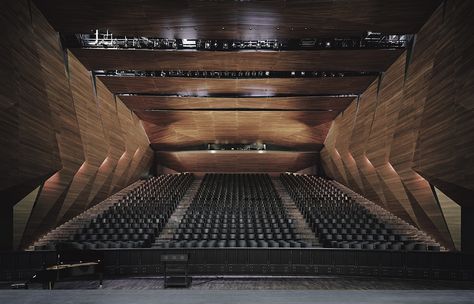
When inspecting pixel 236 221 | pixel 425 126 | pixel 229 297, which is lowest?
pixel 229 297

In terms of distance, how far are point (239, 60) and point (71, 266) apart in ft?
20.8

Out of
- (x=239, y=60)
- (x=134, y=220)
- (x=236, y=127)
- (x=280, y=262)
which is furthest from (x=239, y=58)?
(x=236, y=127)

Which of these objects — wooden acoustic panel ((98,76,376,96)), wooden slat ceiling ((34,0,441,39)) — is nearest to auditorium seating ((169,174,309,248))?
wooden acoustic panel ((98,76,376,96))

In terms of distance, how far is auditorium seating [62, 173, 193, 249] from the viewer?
11.0 metres

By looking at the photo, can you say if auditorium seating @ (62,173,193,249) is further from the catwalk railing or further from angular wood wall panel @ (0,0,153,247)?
angular wood wall panel @ (0,0,153,247)

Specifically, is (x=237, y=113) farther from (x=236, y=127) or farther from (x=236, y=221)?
(x=236, y=221)

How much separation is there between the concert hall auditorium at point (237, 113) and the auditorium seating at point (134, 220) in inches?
3.1

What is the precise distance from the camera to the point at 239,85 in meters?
12.9

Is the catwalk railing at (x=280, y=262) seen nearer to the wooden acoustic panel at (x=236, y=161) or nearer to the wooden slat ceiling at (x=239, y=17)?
the wooden slat ceiling at (x=239, y=17)

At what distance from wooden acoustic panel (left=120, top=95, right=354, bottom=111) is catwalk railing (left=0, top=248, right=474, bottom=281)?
6.08m

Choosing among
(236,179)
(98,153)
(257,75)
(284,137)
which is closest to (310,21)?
(257,75)

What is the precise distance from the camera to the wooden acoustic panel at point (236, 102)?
1443 cm

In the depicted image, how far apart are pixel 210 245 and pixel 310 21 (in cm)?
613

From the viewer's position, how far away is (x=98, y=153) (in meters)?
13.0
